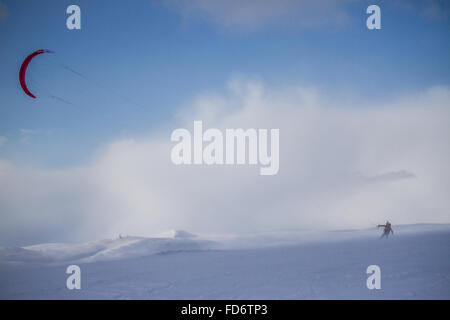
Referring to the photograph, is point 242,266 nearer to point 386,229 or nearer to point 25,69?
point 386,229

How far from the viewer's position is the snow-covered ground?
362 centimetres

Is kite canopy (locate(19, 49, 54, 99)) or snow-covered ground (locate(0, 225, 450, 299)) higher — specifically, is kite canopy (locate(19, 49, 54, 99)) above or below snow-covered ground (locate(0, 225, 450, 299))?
above

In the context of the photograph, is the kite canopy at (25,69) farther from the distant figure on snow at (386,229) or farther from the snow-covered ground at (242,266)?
the distant figure on snow at (386,229)

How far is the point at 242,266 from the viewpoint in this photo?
397 centimetres

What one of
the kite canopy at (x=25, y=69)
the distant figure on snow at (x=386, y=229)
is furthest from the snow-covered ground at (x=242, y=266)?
the kite canopy at (x=25, y=69)

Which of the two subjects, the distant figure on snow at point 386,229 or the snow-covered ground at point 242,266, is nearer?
the snow-covered ground at point 242,266

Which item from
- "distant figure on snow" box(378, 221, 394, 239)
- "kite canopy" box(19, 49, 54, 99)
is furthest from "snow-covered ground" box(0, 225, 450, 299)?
"kite canopy" box(19, 49, 54, 99)

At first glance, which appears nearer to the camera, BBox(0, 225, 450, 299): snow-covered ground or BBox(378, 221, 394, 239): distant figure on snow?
BBox(0, 225, 450, 299): snow-covered ground

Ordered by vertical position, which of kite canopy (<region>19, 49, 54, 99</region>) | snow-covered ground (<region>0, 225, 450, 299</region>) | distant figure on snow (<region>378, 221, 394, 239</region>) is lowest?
snow-covered ground (<region>0, 225, 450, 299</region>)

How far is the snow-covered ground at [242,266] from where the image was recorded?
3.62 metres

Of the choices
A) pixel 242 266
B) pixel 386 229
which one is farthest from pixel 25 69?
pixel 386 229

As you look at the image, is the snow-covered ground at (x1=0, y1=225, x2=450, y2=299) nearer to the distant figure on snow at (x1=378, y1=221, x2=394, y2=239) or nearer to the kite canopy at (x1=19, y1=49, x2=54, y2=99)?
the distant figure on snow at (x1=378, y1=221, x2=394, y2=239)

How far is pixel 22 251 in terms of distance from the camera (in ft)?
13.4

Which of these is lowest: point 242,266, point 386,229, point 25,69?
point 242,266
